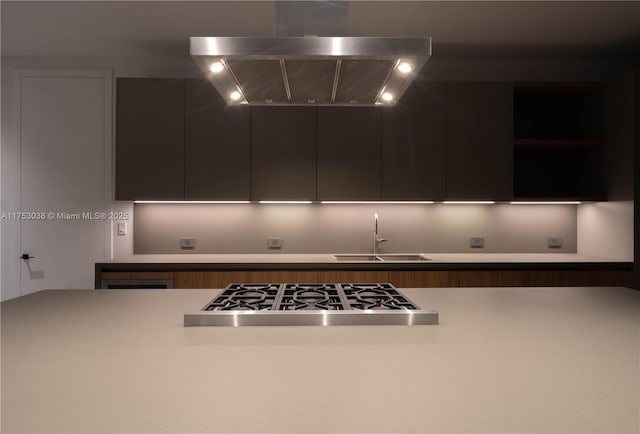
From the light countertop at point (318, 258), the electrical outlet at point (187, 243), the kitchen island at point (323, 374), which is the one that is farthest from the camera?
the electrical outlet at point (187, 243)

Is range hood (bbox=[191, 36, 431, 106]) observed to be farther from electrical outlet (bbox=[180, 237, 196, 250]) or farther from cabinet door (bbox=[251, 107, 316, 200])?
electrical outlet (bbox=[180, 237, 196, 250])

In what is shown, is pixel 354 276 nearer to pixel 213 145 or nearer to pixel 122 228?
pixel 213 145

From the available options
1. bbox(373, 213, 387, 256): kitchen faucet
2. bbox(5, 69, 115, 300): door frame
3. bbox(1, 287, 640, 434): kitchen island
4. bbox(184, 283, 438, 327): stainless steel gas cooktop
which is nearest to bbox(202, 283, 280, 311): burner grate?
bbox(184, 283, 438, 327): stainless steel gas cooktop

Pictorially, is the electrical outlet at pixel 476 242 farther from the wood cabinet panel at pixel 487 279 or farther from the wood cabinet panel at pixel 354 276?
the wood cabinet panel at pixel 354 276

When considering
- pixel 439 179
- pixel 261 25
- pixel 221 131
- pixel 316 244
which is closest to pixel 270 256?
pixel 316 244

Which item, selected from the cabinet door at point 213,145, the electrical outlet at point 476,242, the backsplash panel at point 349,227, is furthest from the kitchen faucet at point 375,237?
the cabinet door at point 213,145

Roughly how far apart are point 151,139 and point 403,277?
2.08 m

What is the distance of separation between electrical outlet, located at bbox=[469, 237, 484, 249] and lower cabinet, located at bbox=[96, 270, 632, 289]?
0.65 metres

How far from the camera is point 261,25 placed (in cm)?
296

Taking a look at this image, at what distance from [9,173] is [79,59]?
3.58 feet

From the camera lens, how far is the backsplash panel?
11.7ft

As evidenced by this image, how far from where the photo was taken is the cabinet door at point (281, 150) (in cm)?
322

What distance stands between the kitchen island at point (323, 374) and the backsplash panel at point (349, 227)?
220cm

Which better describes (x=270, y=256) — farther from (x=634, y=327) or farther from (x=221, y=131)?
(x=634, y=327)
